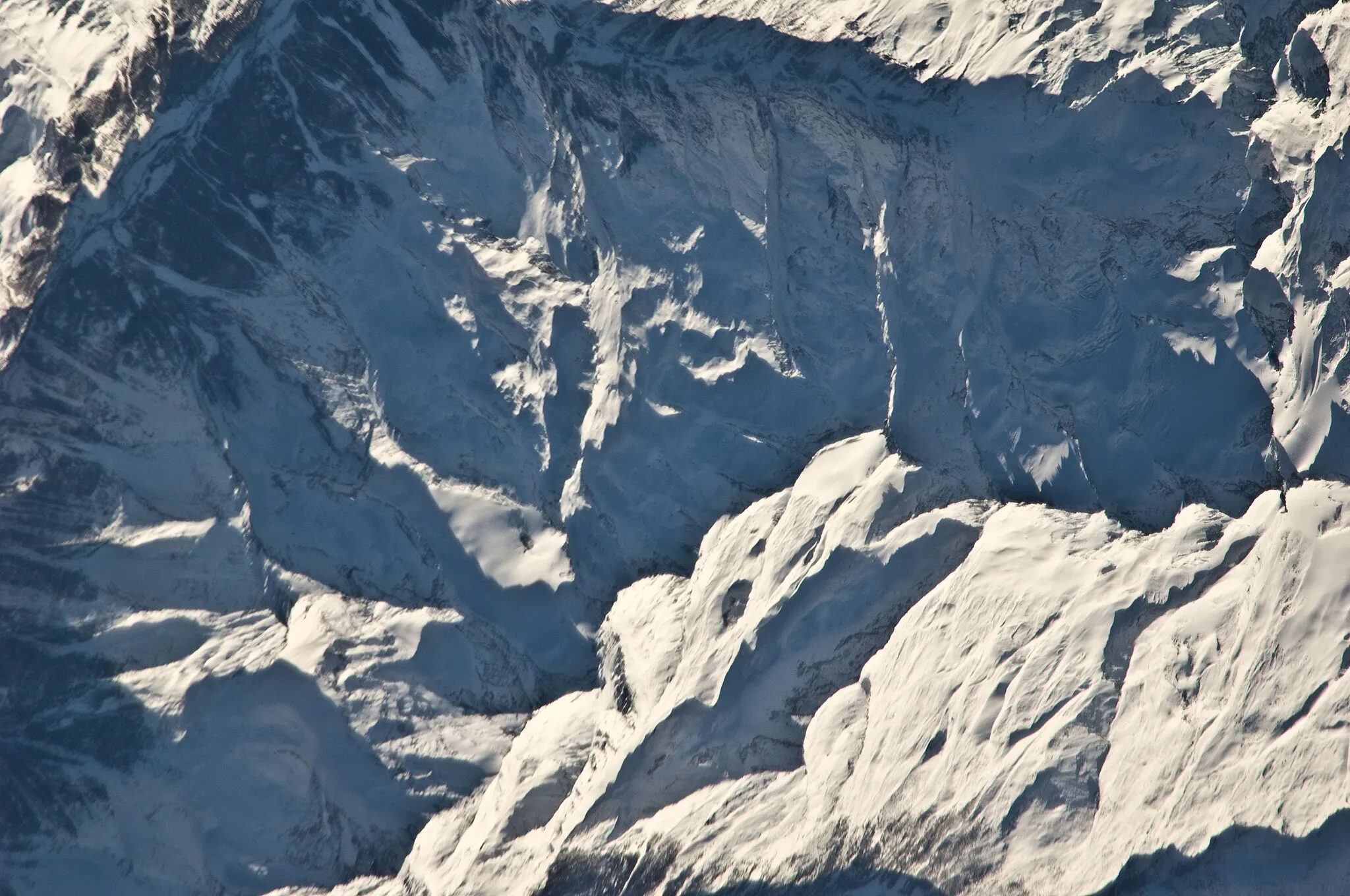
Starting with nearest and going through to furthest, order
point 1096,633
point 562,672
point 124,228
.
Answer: point 1096,633, point 562,672, point 124,228

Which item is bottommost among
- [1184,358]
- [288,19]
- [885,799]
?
[885,799]

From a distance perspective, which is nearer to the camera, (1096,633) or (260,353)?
(1096,633)

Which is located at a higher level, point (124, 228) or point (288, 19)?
point (288, 19)

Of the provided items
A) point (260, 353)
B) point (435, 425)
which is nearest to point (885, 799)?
point (435, 425)

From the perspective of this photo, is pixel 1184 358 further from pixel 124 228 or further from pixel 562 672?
pixel 124 228

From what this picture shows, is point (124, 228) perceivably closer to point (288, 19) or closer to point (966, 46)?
point (288, 19)

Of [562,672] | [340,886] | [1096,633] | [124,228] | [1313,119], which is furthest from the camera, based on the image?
[124,228]
